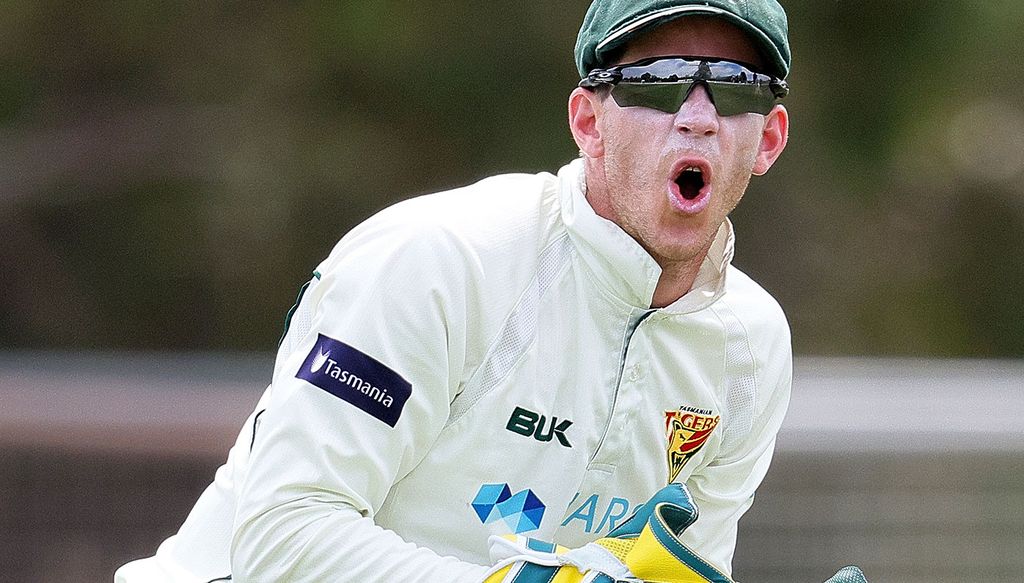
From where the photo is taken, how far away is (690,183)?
3.03m

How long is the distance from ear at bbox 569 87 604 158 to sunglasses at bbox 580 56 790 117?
0.08m

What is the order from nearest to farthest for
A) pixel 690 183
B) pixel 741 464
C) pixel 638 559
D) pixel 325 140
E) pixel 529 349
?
pixel 638 559 < pixel 529 349 < pixel 690 183 < pixel 741 464 < pixel 325 140

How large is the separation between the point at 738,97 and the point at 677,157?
0.56ft

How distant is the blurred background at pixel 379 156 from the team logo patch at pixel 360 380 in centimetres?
861

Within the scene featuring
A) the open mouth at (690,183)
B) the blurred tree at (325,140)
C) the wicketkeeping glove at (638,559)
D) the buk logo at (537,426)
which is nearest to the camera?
the wicketkeeping glove at (638,559)

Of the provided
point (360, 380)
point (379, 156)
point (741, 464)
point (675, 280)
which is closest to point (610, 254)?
point (675, 280)

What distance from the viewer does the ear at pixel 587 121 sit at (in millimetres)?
3084

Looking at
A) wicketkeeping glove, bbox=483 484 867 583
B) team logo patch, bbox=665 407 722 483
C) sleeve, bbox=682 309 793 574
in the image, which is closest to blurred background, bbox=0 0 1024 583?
sleeve, bbox=682 309 793 574

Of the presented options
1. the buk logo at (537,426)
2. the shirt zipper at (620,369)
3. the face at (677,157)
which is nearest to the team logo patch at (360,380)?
the buk logo at (537,426)

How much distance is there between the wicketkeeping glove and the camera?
8.59 ft

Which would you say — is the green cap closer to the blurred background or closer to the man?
the man

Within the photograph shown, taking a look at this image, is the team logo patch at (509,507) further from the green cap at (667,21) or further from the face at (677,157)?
the green cap at (667,21)

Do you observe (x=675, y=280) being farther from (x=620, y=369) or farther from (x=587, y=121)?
(x=587, y=121)

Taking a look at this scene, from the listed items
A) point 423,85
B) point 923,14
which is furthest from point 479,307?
point 923,14
